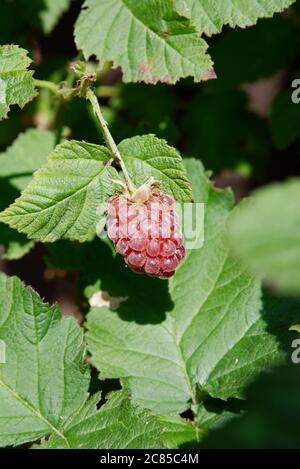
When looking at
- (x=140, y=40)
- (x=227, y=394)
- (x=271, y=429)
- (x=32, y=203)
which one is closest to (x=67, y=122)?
(x=140, y=40)

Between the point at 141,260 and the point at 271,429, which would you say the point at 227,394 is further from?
the point at 271,429

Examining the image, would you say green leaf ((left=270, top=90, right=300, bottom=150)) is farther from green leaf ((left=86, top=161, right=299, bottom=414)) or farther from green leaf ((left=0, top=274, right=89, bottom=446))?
green leaf ((left=0, top=274, right=89, bottom=446))

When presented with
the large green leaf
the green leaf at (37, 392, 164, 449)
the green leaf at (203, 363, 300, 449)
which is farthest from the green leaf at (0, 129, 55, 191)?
the green leaf at (203, 363, 300, 449)

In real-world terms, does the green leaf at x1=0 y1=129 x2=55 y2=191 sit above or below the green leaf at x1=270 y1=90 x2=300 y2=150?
above

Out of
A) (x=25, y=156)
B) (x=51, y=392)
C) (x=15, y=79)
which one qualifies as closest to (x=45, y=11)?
(x=25, y=156)

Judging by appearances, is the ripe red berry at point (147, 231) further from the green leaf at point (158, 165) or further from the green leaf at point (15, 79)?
the green leaf at point (15, 79)

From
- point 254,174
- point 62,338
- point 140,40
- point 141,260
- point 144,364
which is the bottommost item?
point 254,174

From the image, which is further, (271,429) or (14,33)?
(14,33)
